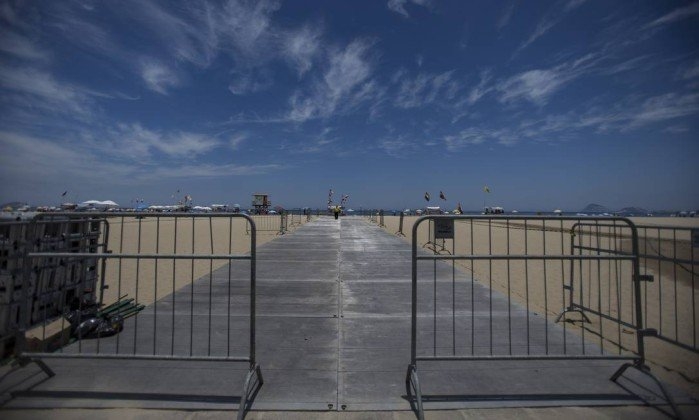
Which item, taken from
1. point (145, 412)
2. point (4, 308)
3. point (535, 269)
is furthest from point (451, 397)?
point (535, 269)

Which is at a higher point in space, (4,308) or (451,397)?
(4,308)

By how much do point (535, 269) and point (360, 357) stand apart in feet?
30.5

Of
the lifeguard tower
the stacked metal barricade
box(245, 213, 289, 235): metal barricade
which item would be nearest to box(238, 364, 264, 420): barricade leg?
the stacked metal barricade

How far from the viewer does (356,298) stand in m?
7.02

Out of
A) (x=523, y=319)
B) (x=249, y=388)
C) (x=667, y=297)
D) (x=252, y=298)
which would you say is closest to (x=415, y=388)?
(x=249, y=388)

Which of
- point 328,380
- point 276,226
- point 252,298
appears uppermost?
point 252,298

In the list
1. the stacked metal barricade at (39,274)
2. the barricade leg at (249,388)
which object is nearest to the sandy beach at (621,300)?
the barricade leg at (249,388)

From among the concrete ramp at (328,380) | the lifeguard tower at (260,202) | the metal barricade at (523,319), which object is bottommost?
the concrete ramp at (328,380)

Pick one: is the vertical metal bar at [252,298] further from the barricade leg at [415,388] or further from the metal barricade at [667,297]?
the metal barricade at [667,297]

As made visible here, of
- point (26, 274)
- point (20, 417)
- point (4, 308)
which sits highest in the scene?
point (26, 274)

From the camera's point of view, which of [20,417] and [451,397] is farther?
[451,397]

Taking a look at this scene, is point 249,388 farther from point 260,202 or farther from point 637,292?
point 260,202

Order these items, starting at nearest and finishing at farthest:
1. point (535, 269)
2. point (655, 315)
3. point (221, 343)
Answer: point (221, 343) → point (655, 315) → point (535, 269)

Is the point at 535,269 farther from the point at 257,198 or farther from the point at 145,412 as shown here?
the point at 257,198
